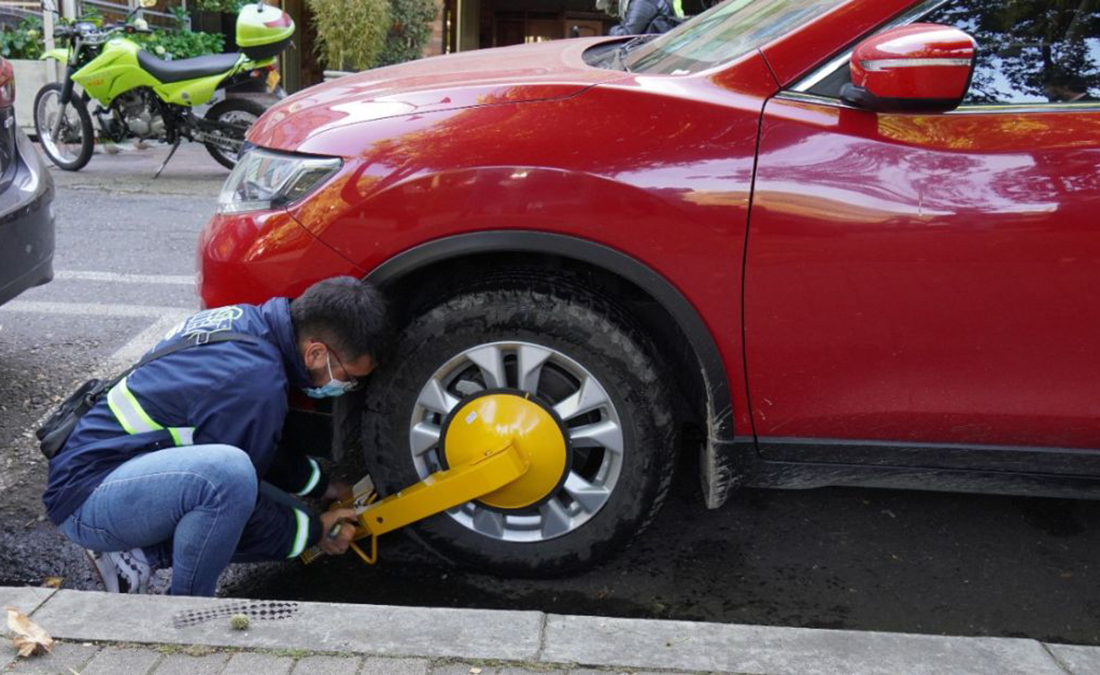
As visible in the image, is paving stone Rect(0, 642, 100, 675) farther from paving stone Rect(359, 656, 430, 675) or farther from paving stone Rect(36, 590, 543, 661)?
paving stone Rect(359, 656, 430, 675)

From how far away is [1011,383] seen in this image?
2.70m

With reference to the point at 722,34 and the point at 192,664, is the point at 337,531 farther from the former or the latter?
the point at 722,34

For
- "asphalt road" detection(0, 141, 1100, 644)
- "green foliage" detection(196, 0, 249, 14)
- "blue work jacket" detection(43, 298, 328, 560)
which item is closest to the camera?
"blue work jacket" detection(43, 298, 328, 560)

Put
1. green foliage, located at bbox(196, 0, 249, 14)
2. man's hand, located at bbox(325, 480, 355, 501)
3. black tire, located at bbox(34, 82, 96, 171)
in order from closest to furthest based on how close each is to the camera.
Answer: man's hand, located at bbox(325, 480, 355, 501) < black tire, located at bbox(34, 82, 96, 171) < green foliage, located at bbox(196, 0, 249, 14)

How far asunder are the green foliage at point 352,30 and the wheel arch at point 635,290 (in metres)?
8.86

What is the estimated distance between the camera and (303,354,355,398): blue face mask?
286cm

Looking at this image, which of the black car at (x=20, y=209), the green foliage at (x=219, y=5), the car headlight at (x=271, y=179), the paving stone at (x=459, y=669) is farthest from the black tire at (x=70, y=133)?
the paving stone at (x=459, y=669)

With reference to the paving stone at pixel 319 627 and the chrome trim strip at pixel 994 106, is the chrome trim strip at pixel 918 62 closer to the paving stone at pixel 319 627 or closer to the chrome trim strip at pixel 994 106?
the chrome trim strip at pixel 994 106

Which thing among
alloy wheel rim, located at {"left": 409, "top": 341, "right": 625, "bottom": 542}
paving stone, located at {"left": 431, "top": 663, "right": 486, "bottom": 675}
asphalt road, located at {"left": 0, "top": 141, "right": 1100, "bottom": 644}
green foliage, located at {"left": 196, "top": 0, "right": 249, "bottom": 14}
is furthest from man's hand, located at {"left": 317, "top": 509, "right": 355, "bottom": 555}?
green foliage, located at {"left": 196, "top": 0, "right": 249, "bottom": 14}

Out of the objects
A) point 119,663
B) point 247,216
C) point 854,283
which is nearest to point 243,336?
point 247,216

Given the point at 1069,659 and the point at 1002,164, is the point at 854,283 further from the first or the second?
the point at 1069,659

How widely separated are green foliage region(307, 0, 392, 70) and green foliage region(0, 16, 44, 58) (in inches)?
112

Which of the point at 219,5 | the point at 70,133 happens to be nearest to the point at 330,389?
the point at 70,133

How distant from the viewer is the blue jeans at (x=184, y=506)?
8.73ft
